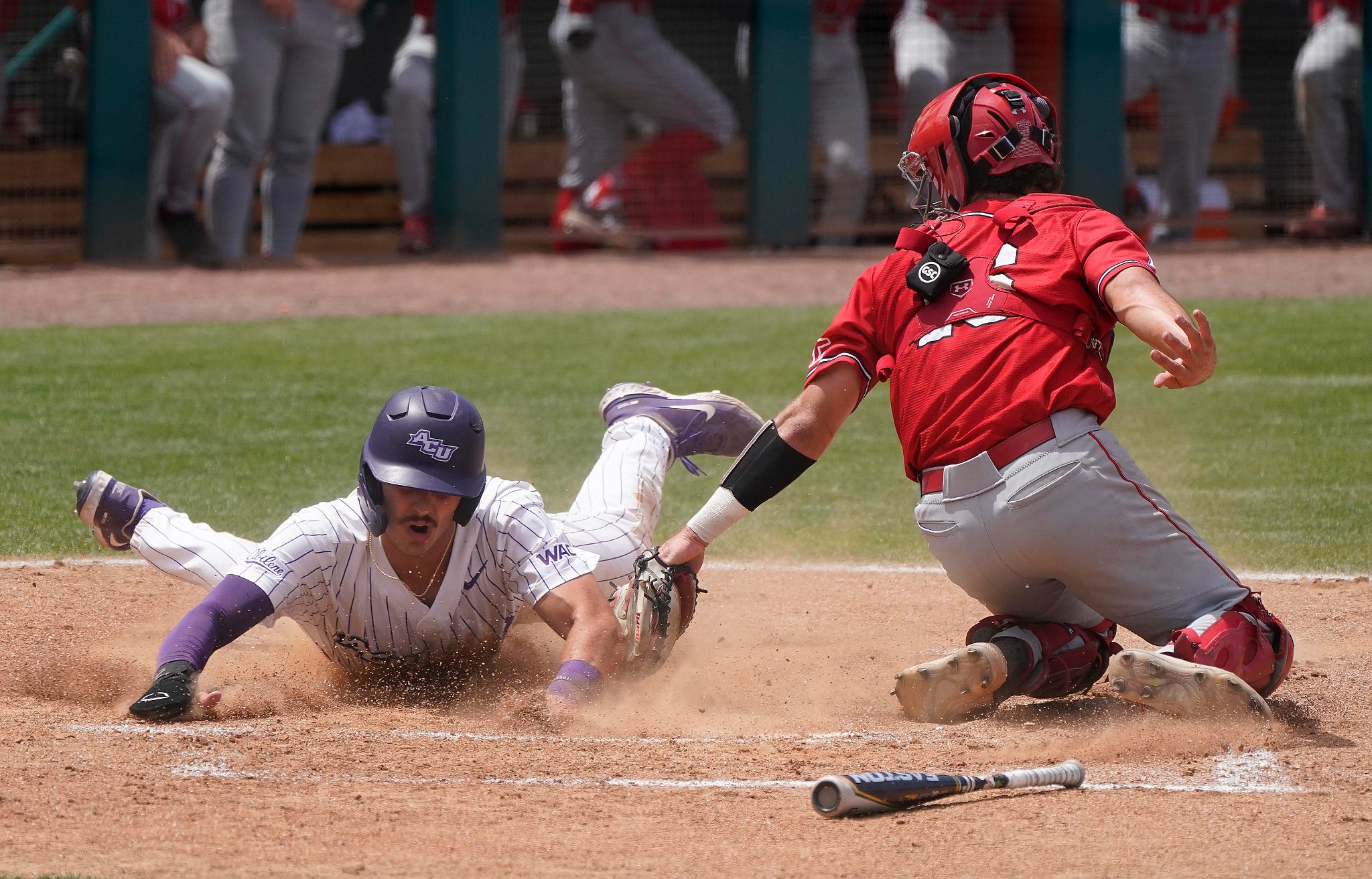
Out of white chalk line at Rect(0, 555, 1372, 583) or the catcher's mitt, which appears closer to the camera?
the catcher's mitt

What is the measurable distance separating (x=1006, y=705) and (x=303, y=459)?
4166 millimetres

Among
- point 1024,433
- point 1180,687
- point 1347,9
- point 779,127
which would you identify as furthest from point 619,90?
point 1180,687

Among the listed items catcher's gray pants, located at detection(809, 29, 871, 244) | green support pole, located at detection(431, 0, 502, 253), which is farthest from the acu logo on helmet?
catcher's gray pants, located at detection(809, 29, 871, 244)

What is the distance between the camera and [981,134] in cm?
399

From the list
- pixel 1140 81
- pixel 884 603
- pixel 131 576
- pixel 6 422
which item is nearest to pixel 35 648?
pixel 131 576

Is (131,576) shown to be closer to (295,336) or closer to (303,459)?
(303,459)

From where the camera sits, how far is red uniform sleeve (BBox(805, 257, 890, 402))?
398cm

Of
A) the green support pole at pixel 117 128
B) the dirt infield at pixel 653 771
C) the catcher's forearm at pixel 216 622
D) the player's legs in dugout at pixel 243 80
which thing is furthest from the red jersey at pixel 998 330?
the green support pole at pixel 117 128

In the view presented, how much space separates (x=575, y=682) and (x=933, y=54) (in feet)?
32.8

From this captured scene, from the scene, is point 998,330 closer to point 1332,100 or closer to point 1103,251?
point 1103,251

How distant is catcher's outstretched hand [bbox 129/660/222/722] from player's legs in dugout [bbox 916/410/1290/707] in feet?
5.84

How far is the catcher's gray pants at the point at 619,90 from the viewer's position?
1248 centimetres

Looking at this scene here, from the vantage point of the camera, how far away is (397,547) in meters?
4.12

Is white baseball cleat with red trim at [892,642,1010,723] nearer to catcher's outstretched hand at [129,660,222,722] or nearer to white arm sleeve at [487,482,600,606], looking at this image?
white arm sleeve at [487,482,600,606]
